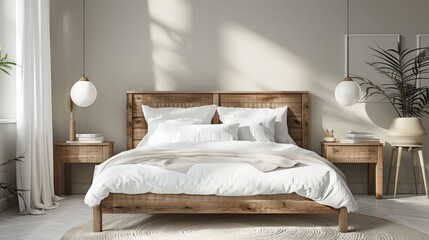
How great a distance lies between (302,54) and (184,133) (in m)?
1.86

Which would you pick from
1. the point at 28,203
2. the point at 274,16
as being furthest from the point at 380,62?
the point at 28,203

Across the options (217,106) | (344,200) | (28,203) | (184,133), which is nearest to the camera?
(344,200)

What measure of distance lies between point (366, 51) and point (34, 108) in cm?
383

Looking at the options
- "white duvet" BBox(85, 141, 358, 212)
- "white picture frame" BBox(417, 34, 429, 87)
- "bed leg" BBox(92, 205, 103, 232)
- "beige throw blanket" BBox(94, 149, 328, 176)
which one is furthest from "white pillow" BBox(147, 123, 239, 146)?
"white picture frame" BBox(417, 34, 429, 87)

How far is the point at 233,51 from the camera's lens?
6453mm

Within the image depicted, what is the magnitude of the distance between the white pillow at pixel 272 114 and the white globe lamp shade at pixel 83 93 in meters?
1.44

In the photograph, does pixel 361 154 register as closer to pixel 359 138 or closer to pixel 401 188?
pixel 359 138

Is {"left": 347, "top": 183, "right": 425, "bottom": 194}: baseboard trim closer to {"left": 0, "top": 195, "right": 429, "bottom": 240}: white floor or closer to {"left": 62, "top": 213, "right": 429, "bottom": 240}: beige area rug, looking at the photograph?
{"left": 0, "top": 195, "right": 429, "bottom": 240}: white floor

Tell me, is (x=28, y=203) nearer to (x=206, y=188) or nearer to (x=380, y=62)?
(x=206, y=188)

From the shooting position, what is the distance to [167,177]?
412 centimetres

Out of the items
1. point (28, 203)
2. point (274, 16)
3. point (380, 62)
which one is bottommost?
point (28, 203)

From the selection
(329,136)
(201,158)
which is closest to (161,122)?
(201,158)

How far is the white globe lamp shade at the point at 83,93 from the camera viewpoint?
584 cm

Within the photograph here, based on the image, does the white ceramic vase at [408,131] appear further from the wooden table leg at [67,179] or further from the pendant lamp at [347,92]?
the wooden table leg at [67,179]
